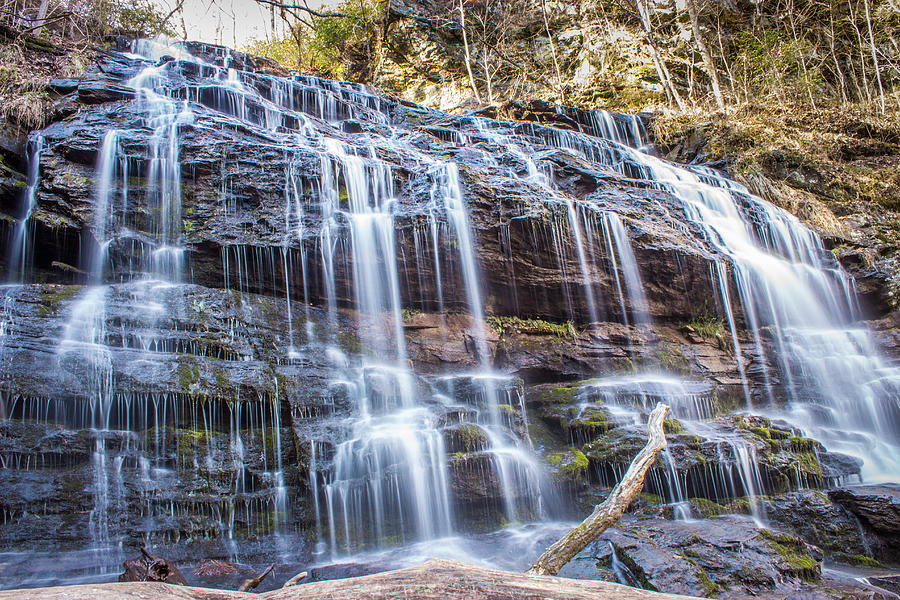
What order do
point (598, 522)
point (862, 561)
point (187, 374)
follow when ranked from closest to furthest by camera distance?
point (598, 522), point (862, 561), point (187, 374)

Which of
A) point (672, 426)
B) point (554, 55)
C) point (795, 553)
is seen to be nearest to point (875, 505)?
point (795, 553)

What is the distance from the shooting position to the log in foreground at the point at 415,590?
68.6 inches

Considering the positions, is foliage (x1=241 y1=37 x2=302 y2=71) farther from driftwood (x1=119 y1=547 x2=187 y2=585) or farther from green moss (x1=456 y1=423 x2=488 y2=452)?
driftwood (x1=119 y1=547 x2=187 y2=585)

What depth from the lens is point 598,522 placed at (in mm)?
3479

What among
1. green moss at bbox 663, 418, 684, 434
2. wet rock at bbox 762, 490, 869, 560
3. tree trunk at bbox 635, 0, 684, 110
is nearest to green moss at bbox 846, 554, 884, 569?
wet rock at bbox 762, 490, 869, 560

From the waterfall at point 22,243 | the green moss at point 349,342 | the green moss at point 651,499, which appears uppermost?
the waterfall at point 22,243

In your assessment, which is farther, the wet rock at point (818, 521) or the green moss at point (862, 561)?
the wet rock at point (818, 521)

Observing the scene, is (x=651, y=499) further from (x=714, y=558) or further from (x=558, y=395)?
(x=558, y=395)

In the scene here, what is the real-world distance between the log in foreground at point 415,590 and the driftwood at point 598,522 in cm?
125

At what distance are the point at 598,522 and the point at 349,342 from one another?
5.75 meters

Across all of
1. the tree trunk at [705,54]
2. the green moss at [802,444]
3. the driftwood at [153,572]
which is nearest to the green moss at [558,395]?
the green moss at [802,444]

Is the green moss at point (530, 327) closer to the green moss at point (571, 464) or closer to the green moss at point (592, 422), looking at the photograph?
the green moss at point (592, 422)

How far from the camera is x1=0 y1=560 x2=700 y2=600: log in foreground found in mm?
1742

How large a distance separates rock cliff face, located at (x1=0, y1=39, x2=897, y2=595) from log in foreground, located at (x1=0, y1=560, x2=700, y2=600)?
9.87 ft
